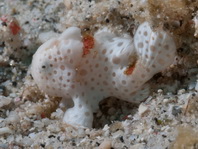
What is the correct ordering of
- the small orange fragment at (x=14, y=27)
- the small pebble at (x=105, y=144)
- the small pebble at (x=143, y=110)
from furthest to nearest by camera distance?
1. the small orange fragment at (x=14, y=27)
2. the small pebble at (x=143, y=110)
3. the small pebble at (x=105, y=144)

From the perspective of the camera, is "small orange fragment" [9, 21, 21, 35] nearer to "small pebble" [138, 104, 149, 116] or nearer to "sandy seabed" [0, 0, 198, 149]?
"sandy seabed" [0, 0, 198, 149]

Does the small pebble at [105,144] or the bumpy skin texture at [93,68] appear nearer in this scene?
the small pebble at [105,144]

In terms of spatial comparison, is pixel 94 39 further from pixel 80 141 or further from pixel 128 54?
pixel 80 141

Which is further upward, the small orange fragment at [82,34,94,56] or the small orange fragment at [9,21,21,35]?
the small orange fragment at [9,21,21,35]

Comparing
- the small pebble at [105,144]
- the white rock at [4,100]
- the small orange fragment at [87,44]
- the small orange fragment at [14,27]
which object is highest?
the small orange fragment at [14,27]

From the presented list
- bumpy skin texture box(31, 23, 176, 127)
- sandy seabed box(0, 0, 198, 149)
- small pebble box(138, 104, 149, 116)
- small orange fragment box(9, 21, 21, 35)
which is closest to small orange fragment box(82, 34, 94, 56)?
bumpy skin texture box(31, 23, 176, 127)

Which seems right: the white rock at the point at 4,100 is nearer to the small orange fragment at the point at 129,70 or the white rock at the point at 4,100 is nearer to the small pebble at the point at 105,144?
the small orange fragment at the point at 129,70

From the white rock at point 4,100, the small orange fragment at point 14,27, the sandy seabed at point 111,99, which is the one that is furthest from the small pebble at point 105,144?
the small orange fragment at point 14,27

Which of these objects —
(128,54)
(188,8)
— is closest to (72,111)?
(128,54)

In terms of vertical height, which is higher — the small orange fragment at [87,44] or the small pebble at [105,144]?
the small orange fragment at [87,44]
